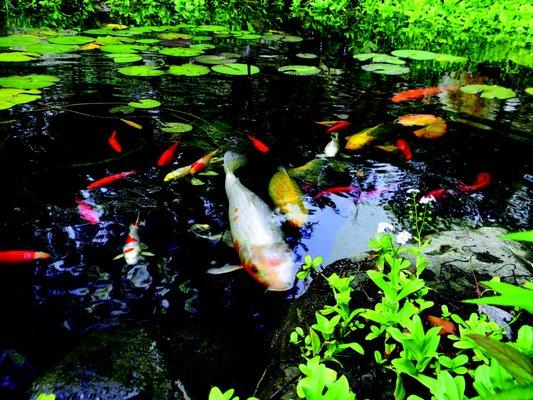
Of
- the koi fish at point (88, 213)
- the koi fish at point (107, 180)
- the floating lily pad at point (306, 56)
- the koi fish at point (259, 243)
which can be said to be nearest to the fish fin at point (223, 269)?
the koi fish at point (259, 243)

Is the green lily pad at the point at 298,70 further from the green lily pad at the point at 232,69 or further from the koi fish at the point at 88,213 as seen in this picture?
the koi fish at the point at 88,213

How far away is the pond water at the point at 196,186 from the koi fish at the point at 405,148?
6 centimetres

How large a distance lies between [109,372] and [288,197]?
152cm

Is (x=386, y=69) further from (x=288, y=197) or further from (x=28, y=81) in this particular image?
(x=28, y=81)

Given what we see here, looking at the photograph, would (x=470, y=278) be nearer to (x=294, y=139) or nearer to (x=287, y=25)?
(x=294, y=139)

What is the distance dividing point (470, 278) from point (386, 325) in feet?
2.27

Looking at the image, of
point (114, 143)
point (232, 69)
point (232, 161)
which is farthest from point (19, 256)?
point (232, 69)

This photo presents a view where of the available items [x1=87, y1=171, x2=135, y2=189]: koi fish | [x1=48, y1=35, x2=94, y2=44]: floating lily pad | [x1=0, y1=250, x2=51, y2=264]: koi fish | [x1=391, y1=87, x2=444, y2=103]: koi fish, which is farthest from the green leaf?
[x1=48, y1=35, x2=94, y2=44]: floating lily pad

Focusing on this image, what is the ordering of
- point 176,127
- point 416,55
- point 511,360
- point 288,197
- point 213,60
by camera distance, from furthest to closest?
point 416,55
point 213,60
point 176,127
point 288,197
point 511,360

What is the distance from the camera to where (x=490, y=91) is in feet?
14.5

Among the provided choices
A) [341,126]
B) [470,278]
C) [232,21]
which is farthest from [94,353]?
[232,21]

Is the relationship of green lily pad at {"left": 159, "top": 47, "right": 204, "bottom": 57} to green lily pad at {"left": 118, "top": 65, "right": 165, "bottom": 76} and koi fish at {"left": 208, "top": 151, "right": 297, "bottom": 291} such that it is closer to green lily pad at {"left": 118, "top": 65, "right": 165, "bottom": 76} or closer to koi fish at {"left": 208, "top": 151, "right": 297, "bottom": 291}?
green lily pad at {"left": 118, "top": 65, "right": 165, "bottom": 76}

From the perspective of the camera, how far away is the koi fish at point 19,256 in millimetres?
2027

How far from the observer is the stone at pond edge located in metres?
1.38
